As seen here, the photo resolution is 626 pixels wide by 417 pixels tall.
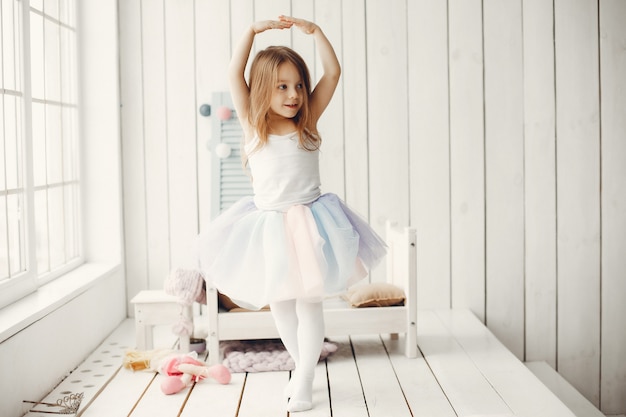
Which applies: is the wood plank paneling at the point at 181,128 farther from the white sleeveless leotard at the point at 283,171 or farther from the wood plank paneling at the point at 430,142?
the white sleeveless leotard at the point at 283,171

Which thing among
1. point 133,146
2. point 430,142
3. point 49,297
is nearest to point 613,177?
point 430,142

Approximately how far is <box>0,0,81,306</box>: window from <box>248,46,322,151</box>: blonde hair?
922 millimetres

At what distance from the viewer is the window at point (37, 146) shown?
264 cm

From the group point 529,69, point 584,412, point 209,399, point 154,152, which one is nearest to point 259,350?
point 209,399

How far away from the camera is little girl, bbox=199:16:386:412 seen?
231cm

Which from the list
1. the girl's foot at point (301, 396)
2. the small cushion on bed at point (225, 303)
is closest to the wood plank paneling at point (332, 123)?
the small cushion on bed at point (225, 303)

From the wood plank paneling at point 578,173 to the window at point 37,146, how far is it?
2390mm

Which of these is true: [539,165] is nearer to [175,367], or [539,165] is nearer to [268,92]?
[268,92]

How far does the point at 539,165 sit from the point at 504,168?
18cm

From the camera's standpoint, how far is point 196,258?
101 inches

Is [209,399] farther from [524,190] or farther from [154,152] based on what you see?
[524,190]

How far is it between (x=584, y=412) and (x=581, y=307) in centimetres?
58

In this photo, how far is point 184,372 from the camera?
266cm

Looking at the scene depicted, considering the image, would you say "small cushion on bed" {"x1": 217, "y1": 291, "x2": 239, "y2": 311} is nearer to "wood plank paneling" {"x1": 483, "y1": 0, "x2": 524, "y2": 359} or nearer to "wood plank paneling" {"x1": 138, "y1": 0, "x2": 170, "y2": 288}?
"wood plank paneling" {"x1": 138, "y1": 0, "x2": 170, "y2": 288}
